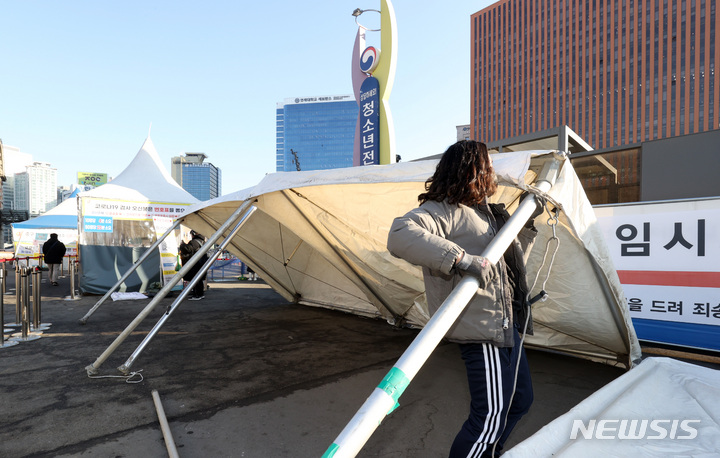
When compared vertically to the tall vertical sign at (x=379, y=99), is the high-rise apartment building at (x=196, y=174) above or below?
above

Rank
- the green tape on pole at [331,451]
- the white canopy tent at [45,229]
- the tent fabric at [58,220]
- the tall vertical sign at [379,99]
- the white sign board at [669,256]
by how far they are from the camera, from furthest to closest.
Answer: the white canopy tent at [45,229] → the tent fabric at [58,220] → the tall vertical sign at [379,99] → the white sign board at [669,256] → the green tape on pole at [331,451]

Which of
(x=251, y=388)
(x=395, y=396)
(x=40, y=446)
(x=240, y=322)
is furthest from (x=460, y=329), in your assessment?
(x=240, y=322)

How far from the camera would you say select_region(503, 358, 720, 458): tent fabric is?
1.57m

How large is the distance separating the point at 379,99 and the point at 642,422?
37.3ft

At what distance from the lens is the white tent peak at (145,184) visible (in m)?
9.78

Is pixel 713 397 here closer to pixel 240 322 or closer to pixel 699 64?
pixel 240 322

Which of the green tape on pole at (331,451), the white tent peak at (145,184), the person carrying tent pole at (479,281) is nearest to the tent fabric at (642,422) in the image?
the person carrying tent pole at (479,281)

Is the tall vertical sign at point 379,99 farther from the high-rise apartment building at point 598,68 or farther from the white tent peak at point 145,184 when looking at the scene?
the high-rise apartment building at point 598,68

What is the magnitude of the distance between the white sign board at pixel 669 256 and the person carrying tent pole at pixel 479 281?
3.78 m

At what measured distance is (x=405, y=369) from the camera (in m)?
1.29

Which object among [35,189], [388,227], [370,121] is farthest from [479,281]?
[35,189]

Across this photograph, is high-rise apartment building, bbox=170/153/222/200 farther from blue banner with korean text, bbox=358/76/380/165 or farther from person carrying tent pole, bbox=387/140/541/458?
person carrying tent pole, bbox=387/140/541/458

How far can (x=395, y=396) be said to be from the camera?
4.09 ft

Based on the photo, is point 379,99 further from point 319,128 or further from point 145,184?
point 319,128
